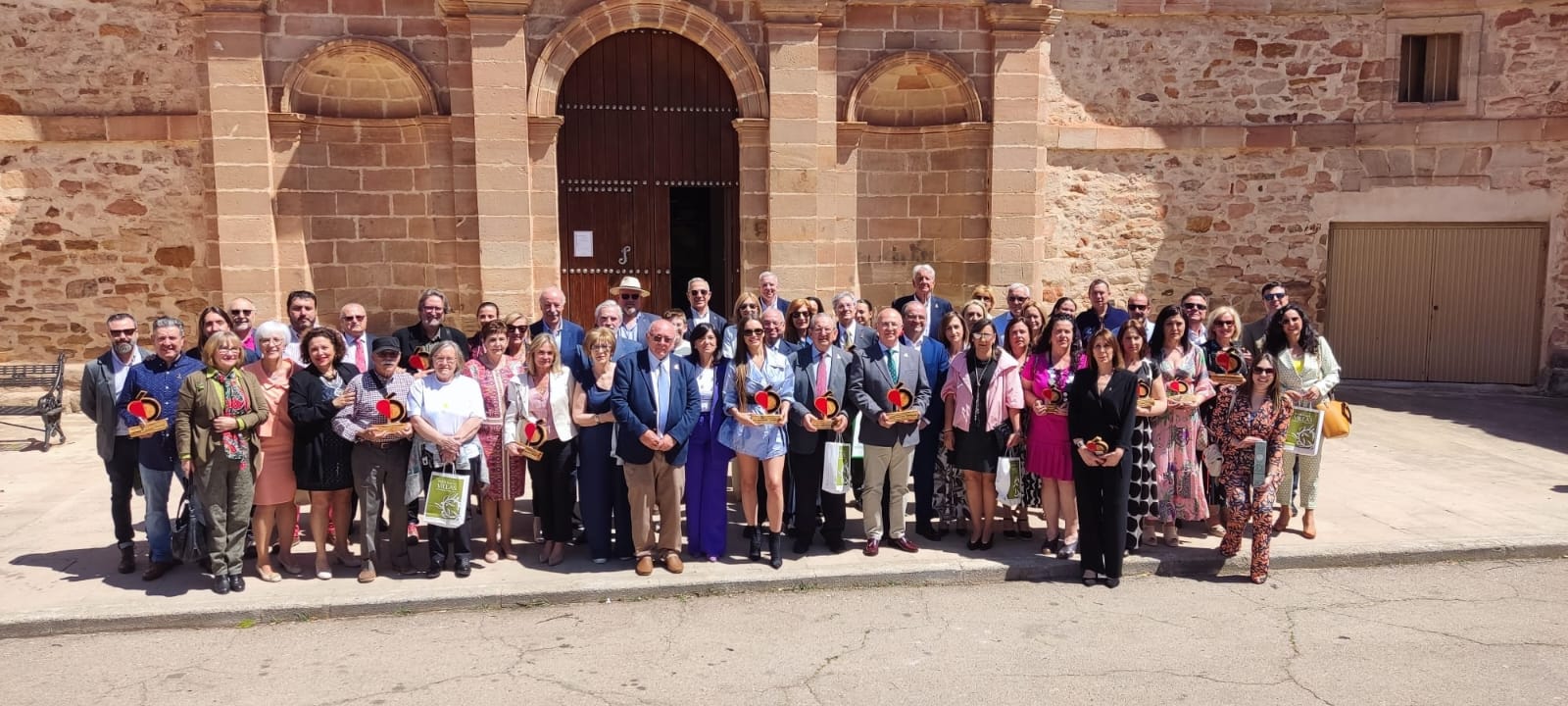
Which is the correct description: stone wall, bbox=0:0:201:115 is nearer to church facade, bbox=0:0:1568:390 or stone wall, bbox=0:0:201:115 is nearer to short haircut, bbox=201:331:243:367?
church facade, bbox=0:0:1568:390

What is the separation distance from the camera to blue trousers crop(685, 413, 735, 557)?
Result: 7.11 meters

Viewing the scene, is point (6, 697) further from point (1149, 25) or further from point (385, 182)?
point (1149, 25)

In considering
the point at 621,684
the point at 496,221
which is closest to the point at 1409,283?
the point at 496,221

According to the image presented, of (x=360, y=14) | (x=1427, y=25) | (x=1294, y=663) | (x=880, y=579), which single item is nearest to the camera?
(x=1294, y=663)

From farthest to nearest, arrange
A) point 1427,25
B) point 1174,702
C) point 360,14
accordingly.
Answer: point 1427,25
point 360,14
point 1174,702

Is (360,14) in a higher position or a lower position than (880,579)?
higher

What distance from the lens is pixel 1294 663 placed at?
549cm

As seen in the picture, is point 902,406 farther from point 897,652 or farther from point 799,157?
point 799,157

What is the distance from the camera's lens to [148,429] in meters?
6.41

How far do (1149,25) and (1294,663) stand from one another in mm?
9808

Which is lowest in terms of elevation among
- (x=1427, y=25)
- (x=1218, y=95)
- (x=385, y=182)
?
(x=385, y=182)

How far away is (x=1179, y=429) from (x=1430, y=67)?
9210mm

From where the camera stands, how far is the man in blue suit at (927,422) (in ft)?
24.5

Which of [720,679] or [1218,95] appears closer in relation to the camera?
[720,679]
